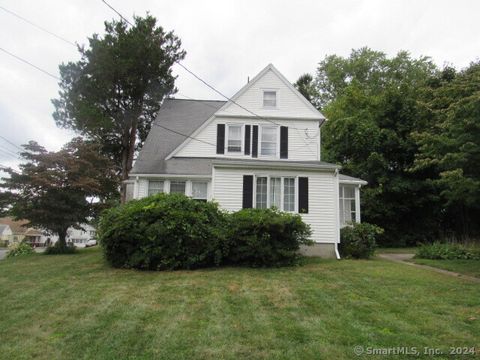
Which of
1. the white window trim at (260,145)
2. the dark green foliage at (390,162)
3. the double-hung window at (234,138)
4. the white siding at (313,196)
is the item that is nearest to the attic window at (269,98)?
the white window trim at (260,145)

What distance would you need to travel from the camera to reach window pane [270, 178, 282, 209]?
44.9ft

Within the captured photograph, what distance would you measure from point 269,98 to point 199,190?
5588 mm

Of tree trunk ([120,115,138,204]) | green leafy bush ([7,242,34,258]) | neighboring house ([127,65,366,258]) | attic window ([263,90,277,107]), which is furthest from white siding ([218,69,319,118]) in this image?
green leafy bush ([7,242,34,258])

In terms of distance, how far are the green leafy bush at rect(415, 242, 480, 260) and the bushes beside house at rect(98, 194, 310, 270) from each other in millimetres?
6136

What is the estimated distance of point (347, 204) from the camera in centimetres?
1636

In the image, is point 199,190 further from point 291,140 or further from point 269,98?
point 269,98

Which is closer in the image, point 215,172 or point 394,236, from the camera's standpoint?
point 215,172

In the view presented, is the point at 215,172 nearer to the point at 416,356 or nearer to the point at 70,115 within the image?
the point at 416,356

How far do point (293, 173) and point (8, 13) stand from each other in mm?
9785

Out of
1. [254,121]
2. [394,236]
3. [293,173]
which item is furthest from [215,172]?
[394,236]

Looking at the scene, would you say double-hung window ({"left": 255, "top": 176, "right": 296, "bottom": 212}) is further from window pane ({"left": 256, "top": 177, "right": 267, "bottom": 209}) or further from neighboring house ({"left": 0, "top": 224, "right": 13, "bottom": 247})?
neighboring house ({"left": 0, "top": 224, "right": 13, "bottom": 247})

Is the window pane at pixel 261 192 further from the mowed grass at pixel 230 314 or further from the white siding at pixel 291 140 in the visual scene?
the mowed grass at pixel 230 314

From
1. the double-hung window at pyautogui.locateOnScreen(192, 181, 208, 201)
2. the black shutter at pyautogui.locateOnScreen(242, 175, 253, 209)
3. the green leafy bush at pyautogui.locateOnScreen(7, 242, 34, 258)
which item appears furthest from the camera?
the green leafy bush at pyautogui.locateOnScreen(7, 242, 34, 258)

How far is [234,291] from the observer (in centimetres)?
753
